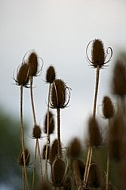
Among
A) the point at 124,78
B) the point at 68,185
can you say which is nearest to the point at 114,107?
the point at 124,78

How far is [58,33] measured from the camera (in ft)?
3.33

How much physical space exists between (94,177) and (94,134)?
0.32 ft

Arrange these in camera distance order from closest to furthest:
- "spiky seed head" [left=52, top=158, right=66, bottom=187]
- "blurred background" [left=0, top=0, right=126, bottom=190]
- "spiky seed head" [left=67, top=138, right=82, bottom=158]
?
"spiky seed head" [left=52, top=158, right=66, bottom=187] → "spiky seed head" [left=67, top=138, right=82, bottom=158] → "blurred background" [left=0, top=0, right=126, bottom=190]

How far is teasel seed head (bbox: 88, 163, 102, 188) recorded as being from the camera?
0.61 m

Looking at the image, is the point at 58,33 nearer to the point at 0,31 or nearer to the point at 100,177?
the point at 0,31

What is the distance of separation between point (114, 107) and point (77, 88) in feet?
1.09

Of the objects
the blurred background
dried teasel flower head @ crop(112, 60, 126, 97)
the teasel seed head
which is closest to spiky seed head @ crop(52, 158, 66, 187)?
the teasel seed head

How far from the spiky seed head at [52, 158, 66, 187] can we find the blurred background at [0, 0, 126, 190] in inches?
13.5

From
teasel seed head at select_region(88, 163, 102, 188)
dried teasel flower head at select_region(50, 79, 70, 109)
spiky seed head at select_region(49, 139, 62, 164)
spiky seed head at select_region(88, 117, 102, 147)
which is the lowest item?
teasel seed head at select_region(88, 163, 102, 188)

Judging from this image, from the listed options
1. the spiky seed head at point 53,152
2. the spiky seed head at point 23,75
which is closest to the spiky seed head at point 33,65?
the spiky seed head at point 23,75

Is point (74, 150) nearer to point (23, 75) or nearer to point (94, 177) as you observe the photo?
point (94, 177)

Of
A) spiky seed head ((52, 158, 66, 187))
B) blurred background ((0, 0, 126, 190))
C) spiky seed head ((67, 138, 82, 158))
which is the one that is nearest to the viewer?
spiky seed head ((52, 158, 66, 187))

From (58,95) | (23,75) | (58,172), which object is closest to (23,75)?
(23,75)

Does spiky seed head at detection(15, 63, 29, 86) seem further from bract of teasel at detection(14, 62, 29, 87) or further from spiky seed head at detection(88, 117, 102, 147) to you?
spiky seed head at detection(88, 117, 102, 147)
